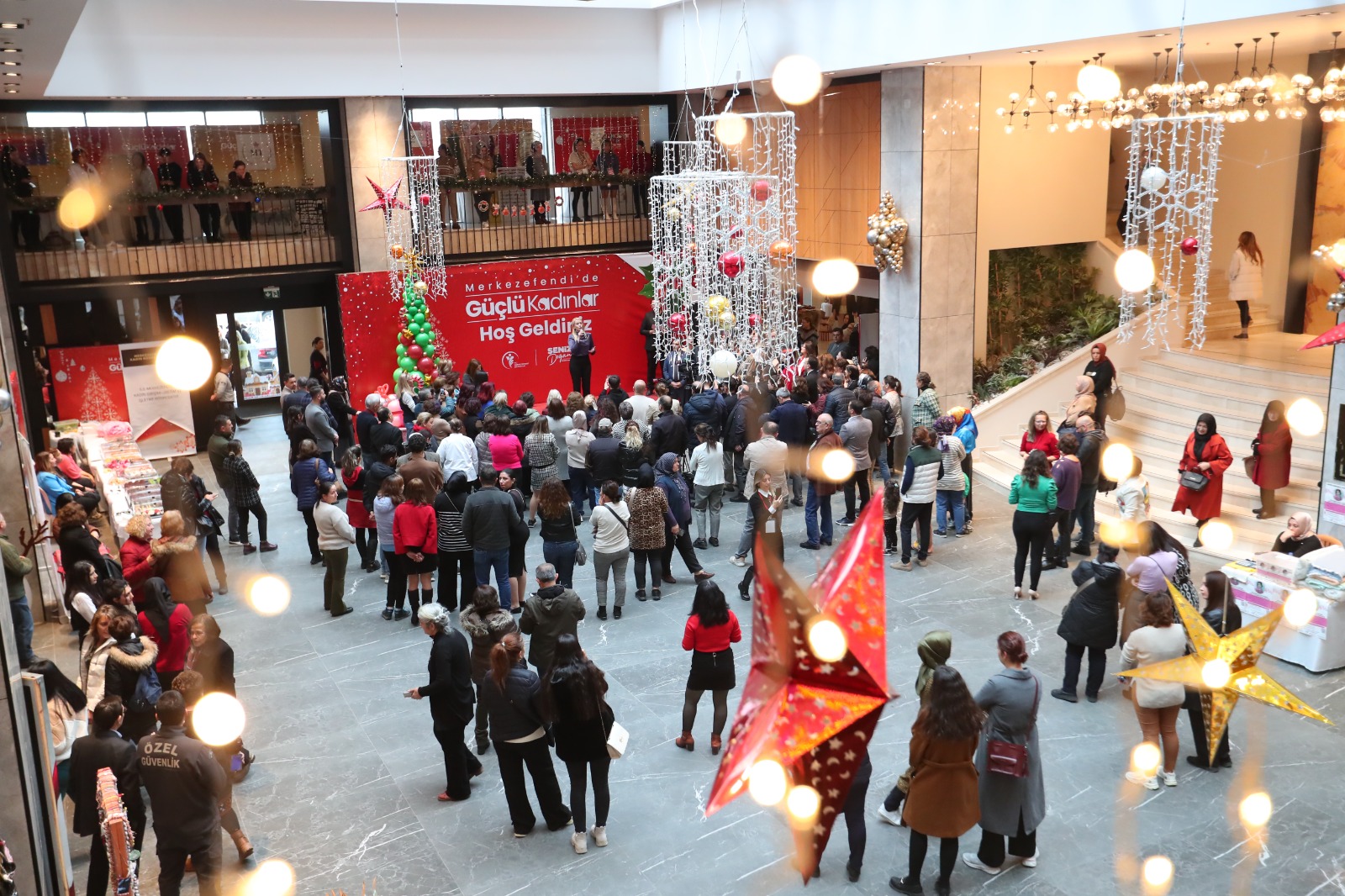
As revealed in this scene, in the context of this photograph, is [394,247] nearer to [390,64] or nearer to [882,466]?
[390,64]

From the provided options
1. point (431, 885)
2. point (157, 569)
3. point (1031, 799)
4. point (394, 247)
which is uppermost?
point (394, 247)

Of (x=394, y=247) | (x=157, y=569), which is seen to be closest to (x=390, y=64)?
(x=394, y=247)

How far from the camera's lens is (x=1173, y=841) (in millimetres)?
5625

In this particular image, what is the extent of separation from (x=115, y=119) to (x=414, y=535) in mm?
10077

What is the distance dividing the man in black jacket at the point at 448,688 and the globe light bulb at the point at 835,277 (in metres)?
10.5

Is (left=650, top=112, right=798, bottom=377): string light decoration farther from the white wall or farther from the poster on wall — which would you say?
the poster on wall

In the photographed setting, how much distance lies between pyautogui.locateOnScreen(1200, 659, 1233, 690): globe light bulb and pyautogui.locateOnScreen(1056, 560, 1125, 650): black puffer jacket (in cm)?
296

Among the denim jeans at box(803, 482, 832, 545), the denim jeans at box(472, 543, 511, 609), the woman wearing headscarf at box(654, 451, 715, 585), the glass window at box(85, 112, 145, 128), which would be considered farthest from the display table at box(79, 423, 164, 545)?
the denim jeans at box(803, 482, 832, 545)

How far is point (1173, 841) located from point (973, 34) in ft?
25.8

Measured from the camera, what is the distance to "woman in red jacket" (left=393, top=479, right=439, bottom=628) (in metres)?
8.45

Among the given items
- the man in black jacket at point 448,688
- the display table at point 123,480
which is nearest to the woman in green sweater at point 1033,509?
the man in black jacket at point 448,688

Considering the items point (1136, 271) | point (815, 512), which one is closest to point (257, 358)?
point (815, 512)

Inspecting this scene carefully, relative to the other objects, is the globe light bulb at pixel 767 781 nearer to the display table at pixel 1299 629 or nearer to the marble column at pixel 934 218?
the display table at pixel 1299 629

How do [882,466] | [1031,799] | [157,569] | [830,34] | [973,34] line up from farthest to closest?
1. [830,34]
2. [882,466]
3. [973,34]
4. [157,569]
5. [1031,799]
